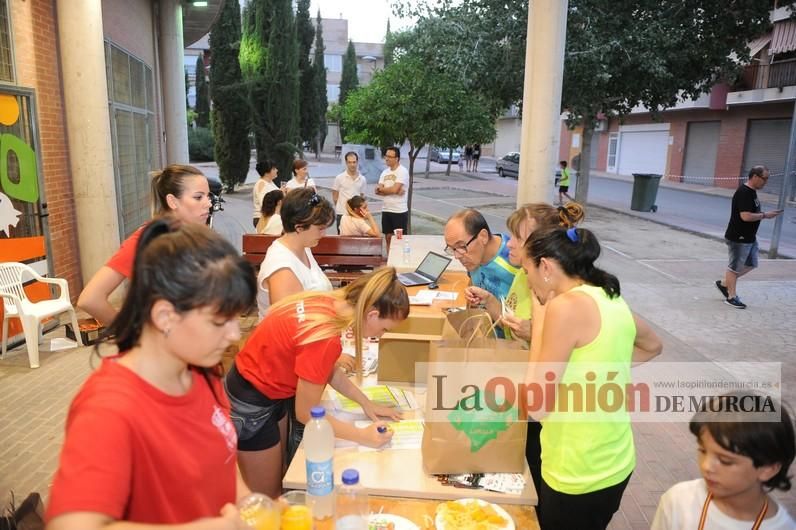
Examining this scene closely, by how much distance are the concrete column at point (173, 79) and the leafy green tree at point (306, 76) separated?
1368 centimetres

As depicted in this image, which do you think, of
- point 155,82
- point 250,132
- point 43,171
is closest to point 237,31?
point 250,132

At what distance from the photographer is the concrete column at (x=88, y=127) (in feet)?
22.8

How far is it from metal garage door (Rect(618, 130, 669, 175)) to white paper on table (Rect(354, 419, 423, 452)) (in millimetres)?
31132

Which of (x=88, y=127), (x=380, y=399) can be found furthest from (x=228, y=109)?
(x=380, y=399)

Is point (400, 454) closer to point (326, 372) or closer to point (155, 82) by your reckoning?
point (326, 372)

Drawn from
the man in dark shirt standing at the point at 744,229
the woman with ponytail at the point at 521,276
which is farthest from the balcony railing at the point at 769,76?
the woman with ponytail at the point at 521,276

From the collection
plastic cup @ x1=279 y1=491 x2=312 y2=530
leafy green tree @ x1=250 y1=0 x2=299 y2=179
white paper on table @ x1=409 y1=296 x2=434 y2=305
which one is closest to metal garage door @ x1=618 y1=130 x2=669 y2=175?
leafy green tree @ x1=250 y1=0 x2=299 y2=179

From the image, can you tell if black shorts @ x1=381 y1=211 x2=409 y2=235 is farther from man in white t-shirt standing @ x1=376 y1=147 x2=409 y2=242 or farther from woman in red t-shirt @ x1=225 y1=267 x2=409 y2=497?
woman in red t-shirt @ x1=225 y1=267 x2=409 y2=497

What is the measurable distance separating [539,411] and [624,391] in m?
0.33

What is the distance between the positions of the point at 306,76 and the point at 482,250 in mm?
27374

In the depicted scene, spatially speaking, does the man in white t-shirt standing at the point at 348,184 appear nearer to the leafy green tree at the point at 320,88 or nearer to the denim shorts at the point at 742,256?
the denim shorts at the point at 742,256

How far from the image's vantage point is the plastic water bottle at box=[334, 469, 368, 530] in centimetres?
189

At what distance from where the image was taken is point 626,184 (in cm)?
2794

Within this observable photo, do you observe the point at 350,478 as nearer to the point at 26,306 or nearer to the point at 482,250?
the point at 482,250
